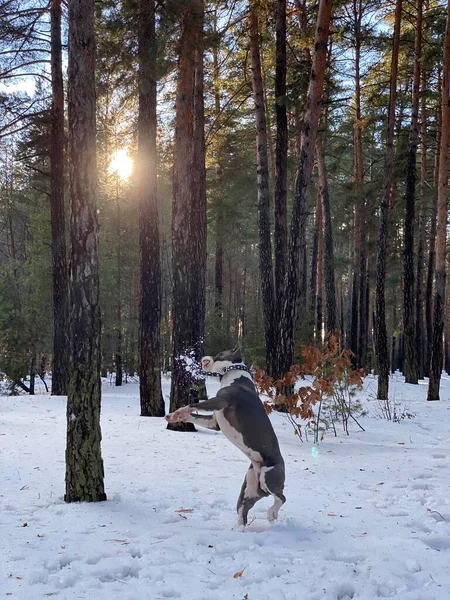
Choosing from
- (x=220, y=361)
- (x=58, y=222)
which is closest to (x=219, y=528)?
(x=220, y=361)

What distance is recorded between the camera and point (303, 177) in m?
10.4

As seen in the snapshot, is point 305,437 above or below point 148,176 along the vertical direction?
below

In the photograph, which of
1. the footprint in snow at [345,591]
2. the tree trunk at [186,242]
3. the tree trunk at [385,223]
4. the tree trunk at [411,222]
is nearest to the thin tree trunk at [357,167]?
the tree trunk at [411,222]

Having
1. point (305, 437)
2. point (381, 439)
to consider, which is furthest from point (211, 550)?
point (381, 439)

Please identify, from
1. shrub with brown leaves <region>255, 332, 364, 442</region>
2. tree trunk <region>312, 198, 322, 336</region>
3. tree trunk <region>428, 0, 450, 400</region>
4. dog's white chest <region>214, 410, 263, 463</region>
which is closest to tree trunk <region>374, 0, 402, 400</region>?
tree trunk <region>428, 0, 450, 400</region>

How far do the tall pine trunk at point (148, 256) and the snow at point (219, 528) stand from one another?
276cm

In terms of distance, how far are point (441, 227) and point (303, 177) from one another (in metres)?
5.84

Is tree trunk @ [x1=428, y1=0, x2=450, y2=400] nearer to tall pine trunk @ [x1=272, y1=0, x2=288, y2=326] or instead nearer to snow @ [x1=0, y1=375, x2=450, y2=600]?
tall pine trunk @ [x1=272, y1=0, x2=288, y2=326]

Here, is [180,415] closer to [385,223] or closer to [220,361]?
[220,361]

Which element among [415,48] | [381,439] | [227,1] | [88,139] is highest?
[415,48]

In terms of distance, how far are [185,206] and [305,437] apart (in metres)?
4.67

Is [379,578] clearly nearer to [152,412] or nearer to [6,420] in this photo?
[152,412]

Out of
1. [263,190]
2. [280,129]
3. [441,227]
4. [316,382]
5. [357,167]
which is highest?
[357,167]

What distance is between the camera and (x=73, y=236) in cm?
481
